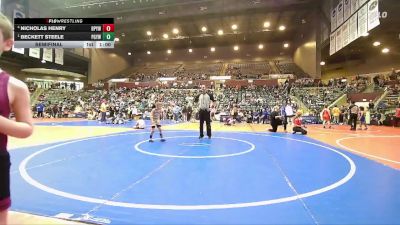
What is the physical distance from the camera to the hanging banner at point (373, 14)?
1258cm

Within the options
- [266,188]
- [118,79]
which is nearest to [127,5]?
[118,79]

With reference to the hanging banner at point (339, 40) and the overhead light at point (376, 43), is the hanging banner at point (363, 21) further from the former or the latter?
the overhead light at point (376, 43)

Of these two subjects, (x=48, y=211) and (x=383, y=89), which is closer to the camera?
(x=48, y=211)

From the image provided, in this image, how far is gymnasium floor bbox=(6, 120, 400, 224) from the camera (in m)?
2.98

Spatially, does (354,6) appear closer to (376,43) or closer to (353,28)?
(353,28)

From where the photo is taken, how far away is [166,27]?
30359 millimetres

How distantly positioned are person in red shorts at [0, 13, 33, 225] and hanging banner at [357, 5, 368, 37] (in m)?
15.6

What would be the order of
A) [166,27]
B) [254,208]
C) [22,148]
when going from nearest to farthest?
[254,208] < [22,148] < [166,27]

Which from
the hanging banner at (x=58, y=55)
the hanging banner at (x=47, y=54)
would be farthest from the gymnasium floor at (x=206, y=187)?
the hanging banner at (x=58, y=55)

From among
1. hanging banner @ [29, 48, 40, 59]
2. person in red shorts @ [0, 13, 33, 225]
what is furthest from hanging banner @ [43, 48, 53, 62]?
person in red shorts @ [0, 13, 33, 225]

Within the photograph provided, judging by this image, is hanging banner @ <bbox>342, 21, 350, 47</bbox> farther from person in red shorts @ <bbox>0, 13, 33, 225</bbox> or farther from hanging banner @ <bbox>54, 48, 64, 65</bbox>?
hanging banner @ <bbox>54, 48, 64, 65</bbox>

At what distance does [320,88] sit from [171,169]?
24.8m

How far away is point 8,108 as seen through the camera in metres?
1.51

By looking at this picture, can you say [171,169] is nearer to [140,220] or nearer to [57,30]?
[140,220]
